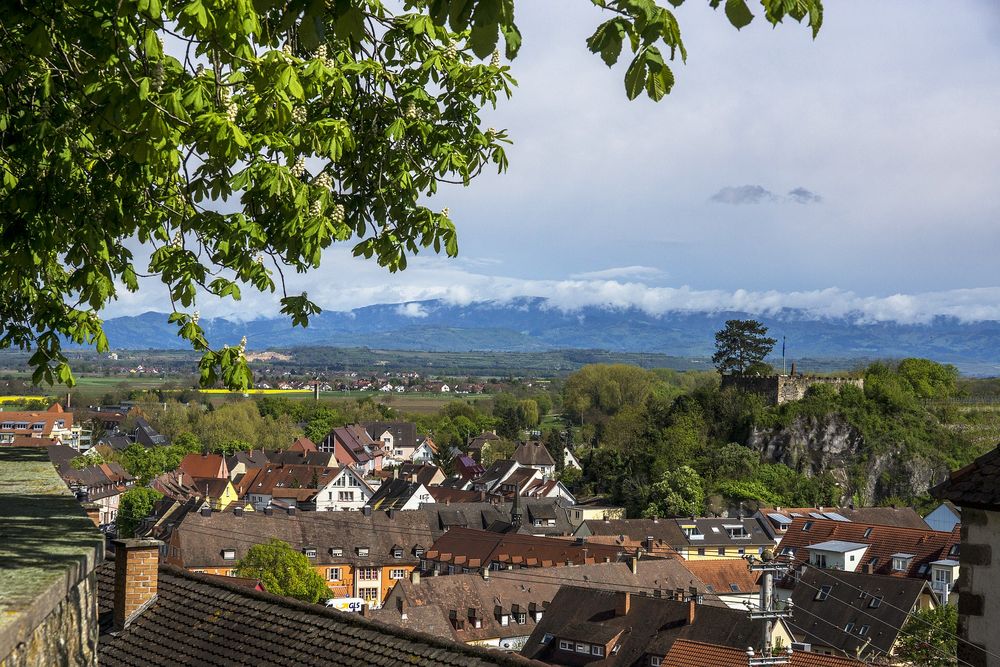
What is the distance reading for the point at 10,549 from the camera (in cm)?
491

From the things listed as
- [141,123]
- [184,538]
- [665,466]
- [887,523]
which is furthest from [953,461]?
[141,123]

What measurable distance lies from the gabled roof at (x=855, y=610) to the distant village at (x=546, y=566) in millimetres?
68

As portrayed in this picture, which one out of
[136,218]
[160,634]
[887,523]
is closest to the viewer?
[136,218]

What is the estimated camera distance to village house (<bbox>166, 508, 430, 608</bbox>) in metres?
A: 43.9

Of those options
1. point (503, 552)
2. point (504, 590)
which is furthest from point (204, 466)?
point (504, 590)

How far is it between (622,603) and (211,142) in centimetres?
2816

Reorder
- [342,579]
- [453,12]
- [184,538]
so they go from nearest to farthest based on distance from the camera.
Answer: [453,12]
[184,538]
[342,579]

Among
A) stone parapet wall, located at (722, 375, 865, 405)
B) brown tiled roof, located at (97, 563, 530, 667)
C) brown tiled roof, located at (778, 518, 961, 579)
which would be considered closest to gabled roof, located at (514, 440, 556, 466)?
stone parapet wall, located at (722, 375, 865, 405)

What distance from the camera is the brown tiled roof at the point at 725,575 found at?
43312 mm

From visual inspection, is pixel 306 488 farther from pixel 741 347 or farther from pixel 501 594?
pixel 501 594

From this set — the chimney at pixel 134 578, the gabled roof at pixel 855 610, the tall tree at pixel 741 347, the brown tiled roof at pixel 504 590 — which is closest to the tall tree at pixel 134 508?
the brown tiled roof at pixel 504 590

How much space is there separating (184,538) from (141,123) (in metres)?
41.4

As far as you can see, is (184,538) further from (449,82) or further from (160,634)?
(449,82)

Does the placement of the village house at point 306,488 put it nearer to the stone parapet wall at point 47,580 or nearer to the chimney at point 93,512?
the chimney at point 93,512
